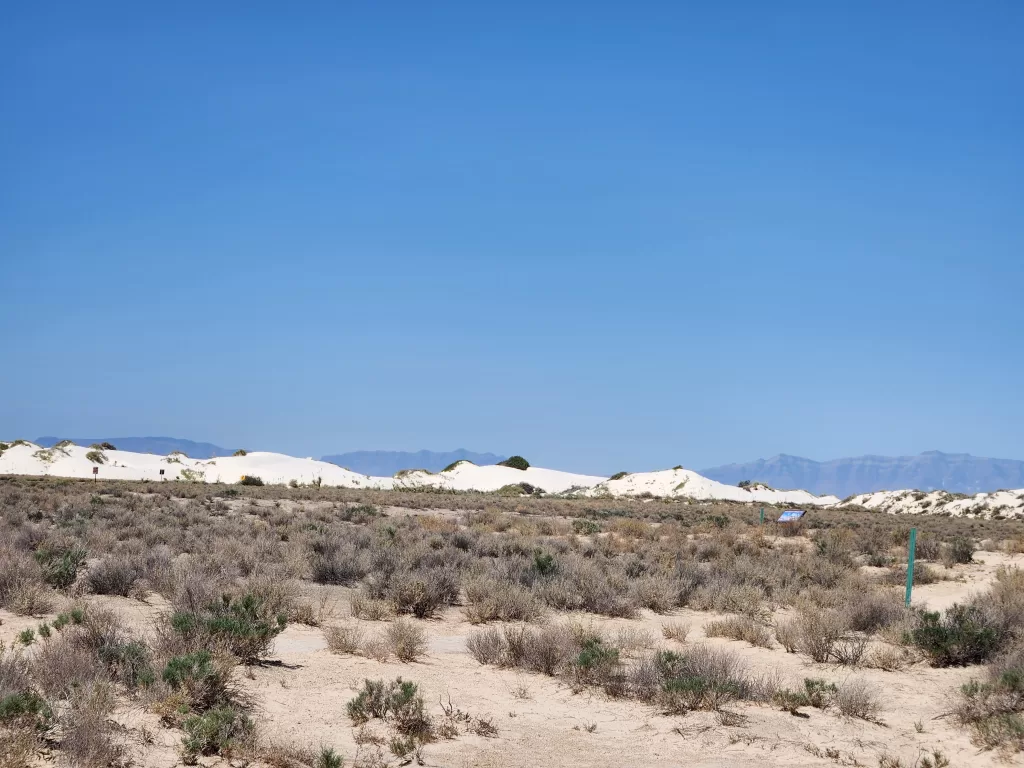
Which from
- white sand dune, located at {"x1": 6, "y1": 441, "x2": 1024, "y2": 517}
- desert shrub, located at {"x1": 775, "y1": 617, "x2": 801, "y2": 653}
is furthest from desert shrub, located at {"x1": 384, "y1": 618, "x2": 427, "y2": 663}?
white sand dune, located at {"x1": 6, "y1": 441, "x2": 1024, "y2": 517}

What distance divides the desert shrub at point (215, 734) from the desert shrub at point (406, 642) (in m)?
3.26

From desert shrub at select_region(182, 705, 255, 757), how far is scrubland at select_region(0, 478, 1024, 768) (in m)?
0.02

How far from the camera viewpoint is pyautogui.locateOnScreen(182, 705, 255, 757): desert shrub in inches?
245

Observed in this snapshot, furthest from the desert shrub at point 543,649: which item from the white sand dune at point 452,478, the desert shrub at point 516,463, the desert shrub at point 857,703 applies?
the desert shrub at point 516,463

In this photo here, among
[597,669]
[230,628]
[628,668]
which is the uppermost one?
[230,628]

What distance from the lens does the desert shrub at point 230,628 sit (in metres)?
8.55

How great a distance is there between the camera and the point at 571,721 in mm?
7832

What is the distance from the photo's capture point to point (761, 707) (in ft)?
27.1

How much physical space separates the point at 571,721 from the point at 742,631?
4.48 metres

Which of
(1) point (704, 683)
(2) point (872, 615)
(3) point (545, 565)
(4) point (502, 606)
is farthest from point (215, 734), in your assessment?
(2) point (872, 615)

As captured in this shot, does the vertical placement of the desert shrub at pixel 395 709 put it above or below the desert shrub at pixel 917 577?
below

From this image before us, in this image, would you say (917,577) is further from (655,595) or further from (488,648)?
(488,648)

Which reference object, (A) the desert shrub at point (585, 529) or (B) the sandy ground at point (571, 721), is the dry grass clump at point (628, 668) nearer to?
(B) the sandy ground at point (571, 721)

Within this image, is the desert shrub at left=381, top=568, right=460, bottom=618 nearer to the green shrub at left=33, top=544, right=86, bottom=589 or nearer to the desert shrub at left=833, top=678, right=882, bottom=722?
the green shrub at left=33, top=544, right=86, bottom=589
